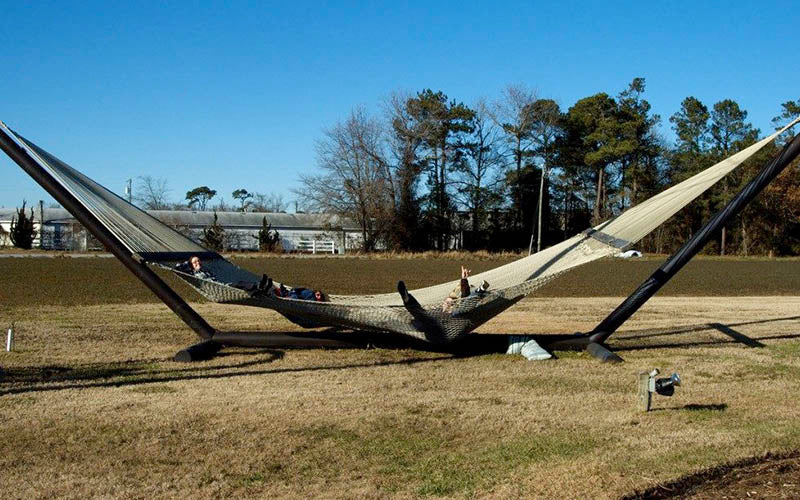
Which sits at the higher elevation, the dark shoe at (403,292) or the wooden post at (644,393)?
the dark shoe at (403,292)

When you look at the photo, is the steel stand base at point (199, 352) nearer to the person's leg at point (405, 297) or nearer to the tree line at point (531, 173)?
the person's leg at point (405, 297)

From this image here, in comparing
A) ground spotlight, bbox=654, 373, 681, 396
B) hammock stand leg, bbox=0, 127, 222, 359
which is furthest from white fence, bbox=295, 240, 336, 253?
ground spotlight, bbox=654, 373, 681, 396

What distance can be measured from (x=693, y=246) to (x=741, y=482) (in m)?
4.52

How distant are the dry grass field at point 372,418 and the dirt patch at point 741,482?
37 mm

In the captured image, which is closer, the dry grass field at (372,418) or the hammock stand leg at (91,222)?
the dry grass field at (372,418)

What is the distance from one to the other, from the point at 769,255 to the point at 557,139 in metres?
16.3

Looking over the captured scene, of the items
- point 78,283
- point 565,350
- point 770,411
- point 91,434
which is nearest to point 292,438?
point 91,434

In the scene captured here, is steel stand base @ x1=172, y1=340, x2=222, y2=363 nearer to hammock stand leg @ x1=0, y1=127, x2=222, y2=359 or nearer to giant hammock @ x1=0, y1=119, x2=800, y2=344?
hammock stand leg @ x1=0, y1=127, x2=222, y2=359

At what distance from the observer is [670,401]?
6715 mm

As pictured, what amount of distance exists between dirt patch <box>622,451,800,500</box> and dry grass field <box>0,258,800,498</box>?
0.12ft

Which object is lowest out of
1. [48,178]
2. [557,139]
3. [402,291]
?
[402,291]

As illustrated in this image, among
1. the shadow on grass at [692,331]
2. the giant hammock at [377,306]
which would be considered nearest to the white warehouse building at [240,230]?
the shadow on grass at [692,331]

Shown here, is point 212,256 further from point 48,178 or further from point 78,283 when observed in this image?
point 78,283

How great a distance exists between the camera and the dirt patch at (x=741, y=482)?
439 centimetres
